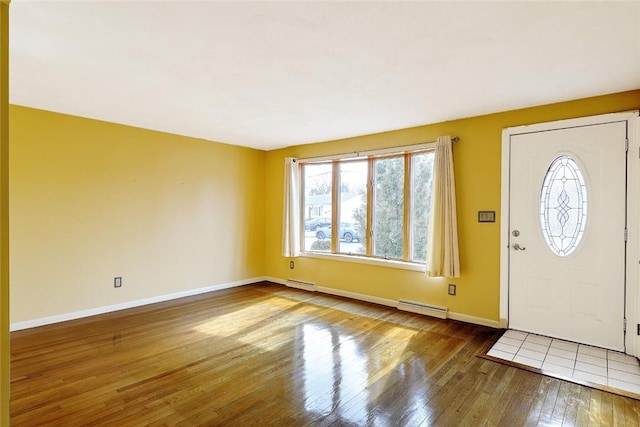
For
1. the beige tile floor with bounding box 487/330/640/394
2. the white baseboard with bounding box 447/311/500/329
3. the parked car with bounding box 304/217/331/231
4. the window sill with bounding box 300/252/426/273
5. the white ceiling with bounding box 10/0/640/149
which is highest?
the white ceiling with bounding box 10/0/640/149

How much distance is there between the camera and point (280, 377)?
2613 mm

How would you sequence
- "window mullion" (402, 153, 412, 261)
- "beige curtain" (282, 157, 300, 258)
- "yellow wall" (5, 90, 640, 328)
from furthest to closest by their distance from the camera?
"beige curtain" (282, 157, 300, 258), "window mullion" (402, 153, 412, 261), "yellow wall" (5, 90, 640, 328)

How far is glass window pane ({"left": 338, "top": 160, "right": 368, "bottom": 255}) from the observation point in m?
4.97

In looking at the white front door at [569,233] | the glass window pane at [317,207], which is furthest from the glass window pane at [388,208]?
the white front door at [569,233]

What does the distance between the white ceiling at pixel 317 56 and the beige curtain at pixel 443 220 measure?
510 mm

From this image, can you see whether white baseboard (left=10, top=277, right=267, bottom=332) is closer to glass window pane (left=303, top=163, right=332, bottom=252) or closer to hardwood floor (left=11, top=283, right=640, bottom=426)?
hardwood floor (left=11, top=283, right=640, bottom=426)

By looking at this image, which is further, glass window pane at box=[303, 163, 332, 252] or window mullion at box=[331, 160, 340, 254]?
glass window pane at box=[303, 163, 332, 252]

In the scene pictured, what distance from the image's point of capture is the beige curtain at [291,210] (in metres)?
5.56

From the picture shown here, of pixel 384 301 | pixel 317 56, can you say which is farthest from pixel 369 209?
pixel 317 56

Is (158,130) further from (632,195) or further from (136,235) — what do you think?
(632,195)

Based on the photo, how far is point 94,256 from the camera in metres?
4.10

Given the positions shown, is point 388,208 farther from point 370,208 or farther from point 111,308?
point 111,308

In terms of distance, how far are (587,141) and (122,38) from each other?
4.04m

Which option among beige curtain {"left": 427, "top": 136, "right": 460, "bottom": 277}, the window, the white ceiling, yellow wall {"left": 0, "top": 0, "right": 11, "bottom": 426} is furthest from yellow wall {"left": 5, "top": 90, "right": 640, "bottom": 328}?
yellow wall {"left": 0, "top": 0, "right": 11, "bottom": 426}
